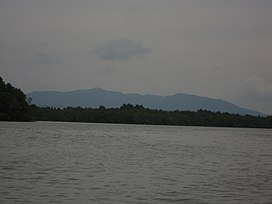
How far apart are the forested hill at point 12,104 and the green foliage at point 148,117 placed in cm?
3715

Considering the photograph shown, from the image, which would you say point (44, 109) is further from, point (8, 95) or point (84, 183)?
point (84, 183)

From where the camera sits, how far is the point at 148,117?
164m

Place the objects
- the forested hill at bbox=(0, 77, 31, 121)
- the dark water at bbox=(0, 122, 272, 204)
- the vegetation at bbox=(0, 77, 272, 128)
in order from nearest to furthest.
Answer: the dark water at bbox=(0, 122, 272, 204)
the forested hill at bbox=(0, 77, 31, 121)
the vegetation at bbox=(0, 77, 272, 128)

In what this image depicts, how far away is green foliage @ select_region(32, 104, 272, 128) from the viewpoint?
163 m

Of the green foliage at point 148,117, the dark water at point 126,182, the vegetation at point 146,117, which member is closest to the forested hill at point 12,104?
the vegetation at point 146,117

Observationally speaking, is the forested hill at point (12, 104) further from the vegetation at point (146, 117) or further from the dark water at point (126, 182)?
the dark water at point (126, 182)

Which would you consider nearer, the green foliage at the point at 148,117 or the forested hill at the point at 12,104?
the forested hill at the point at 12,104

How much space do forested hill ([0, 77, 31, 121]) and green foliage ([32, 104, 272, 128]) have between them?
37.2 m

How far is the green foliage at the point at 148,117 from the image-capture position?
535ft

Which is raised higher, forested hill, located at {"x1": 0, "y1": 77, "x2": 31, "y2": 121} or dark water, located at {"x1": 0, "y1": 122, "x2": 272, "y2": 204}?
forested hill, located at {"x1": 0, "y1": 77, "x2": 31, "y2": 121}

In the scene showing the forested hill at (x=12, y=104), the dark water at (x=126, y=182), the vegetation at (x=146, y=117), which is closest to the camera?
the dark water at (x=126, y=182)

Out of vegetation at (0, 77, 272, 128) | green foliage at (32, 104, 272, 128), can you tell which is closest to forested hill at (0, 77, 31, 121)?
vegetation at (0, 77, 272, 128)

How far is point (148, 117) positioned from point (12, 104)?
198 feet

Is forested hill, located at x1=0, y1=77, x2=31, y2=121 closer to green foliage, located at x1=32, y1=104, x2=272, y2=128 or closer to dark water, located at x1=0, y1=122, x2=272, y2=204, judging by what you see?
green foliage, located at x1=32, y1=104, x2=272, y2=128
